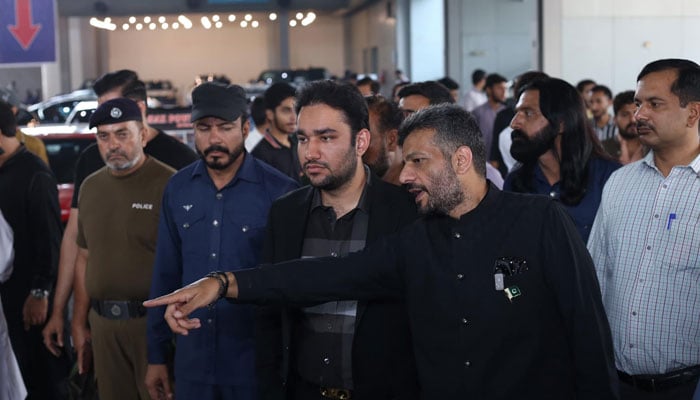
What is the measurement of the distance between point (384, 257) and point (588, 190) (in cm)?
202

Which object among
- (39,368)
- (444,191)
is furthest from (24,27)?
(444,191)

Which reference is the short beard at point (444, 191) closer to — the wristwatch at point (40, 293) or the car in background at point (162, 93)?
the wristwatch at point (40, 293)

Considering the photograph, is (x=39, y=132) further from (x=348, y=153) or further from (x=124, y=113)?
(x=348, y=153)

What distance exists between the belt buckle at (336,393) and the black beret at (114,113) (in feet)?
7.94

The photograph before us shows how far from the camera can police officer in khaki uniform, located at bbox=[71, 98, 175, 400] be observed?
5.69 meters

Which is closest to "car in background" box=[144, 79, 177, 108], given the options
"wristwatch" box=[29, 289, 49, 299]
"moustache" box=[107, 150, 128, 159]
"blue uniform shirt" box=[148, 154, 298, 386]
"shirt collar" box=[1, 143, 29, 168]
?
"shirt collar" box=[1, 143, 29, 168]

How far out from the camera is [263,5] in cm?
4197

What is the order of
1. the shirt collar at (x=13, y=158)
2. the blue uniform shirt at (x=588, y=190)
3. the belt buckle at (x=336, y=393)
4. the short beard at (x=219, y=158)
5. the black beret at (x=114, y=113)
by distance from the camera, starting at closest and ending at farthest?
the belt buckle at (x=336, y=393), the short beard at (x=219, y=158), the blue uniform shirt at (x=588, y=190), the black beret at (x=114, y=113), the shirt collar at (x=13, y=158)

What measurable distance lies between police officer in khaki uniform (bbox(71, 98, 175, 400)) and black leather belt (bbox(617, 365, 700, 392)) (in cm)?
260

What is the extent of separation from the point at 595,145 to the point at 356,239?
2.11 meters

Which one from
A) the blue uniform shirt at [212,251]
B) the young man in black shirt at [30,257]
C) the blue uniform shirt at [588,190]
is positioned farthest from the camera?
the young man in black shirt at [30,257]

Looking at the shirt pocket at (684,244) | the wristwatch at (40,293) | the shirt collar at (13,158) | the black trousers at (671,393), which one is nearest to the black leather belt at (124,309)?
the wristwatch at (40,293)

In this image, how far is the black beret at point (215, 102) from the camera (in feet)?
16.7

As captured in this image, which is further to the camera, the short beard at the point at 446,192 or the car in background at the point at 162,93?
the car in background at the point at 162,93
